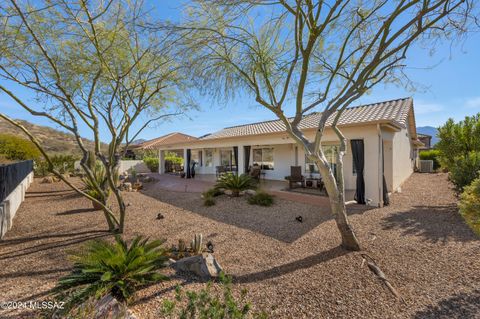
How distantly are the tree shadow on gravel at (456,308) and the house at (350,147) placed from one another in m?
5.84

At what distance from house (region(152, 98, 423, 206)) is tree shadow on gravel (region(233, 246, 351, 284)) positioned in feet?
16.9

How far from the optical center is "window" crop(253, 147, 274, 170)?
679 inches

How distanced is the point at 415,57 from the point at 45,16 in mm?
8187

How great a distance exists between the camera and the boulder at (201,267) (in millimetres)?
4027

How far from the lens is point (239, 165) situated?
15172 mm

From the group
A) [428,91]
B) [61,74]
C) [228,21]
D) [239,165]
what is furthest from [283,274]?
[239,165]

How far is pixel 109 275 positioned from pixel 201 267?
145cm

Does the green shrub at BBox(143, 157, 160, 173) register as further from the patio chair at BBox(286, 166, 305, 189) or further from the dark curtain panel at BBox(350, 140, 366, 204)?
the dark curtain panel at BBox(350, 140, 366, 204)

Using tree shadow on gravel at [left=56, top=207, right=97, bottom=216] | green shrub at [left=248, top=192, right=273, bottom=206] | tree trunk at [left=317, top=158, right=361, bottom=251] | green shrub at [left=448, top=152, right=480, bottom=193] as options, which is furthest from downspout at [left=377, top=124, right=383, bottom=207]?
tree shadow on gravel at [left=56, top=207, right=97, bottom=216]

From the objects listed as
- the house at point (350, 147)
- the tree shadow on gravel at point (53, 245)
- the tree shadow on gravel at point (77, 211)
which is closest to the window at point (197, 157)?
the house at point (350, 147)

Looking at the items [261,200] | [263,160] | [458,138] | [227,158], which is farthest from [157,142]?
[458,138]

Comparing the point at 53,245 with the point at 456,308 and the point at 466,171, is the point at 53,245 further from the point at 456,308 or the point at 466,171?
the point at 466,171

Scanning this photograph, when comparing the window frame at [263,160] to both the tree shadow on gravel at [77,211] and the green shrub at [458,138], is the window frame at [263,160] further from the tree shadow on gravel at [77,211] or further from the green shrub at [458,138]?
the tree shadow on gravel at [77,211]

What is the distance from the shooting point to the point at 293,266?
4523 mm
